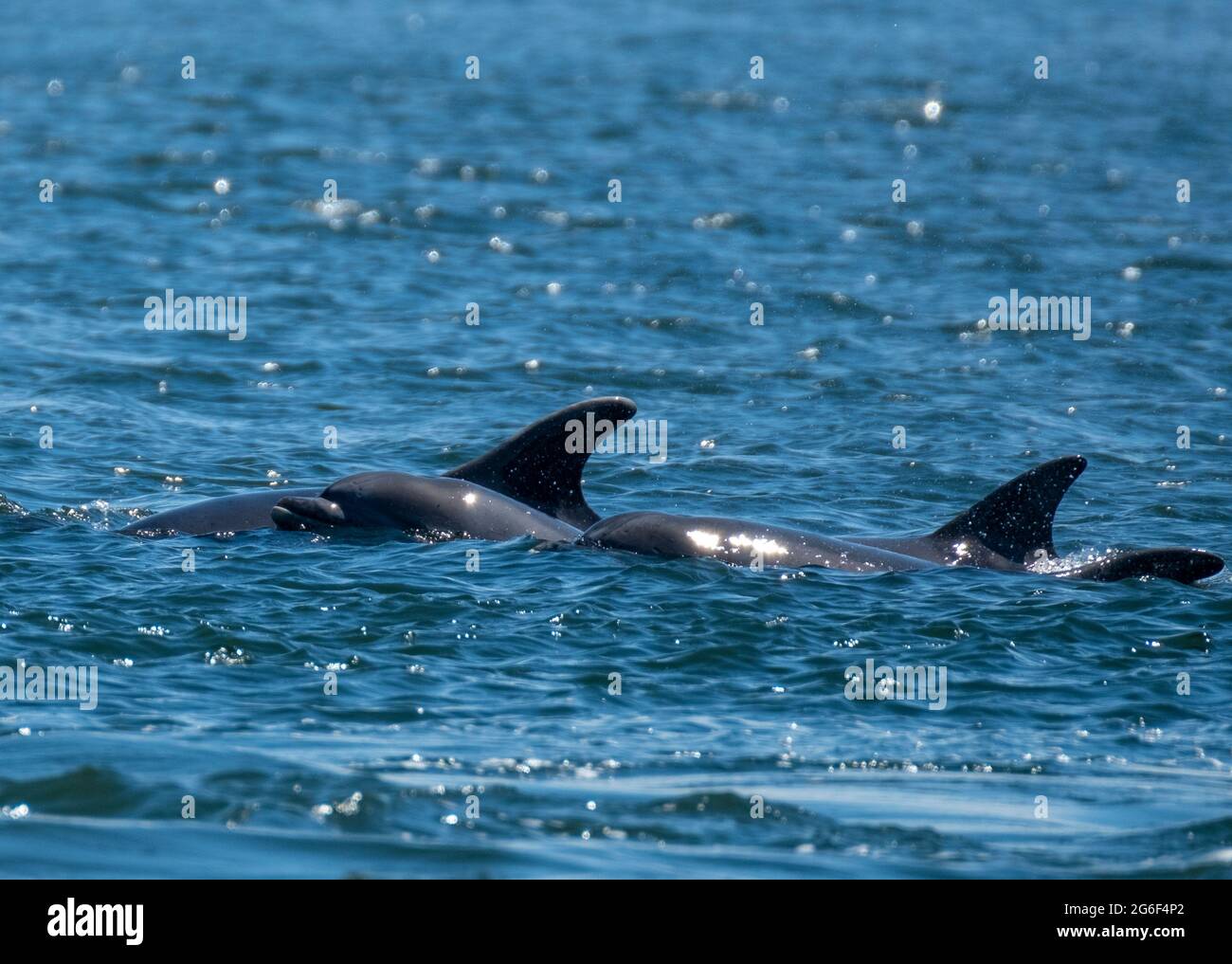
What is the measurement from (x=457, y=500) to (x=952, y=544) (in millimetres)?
4247

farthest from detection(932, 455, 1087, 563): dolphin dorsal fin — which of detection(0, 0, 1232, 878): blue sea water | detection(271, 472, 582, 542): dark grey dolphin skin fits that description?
detection(271, 472, 582, 542): dark grey dolphin skin

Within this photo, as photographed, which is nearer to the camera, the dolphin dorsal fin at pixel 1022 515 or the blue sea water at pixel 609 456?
the blue sea water at pixel 609 456

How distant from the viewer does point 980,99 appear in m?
53.9

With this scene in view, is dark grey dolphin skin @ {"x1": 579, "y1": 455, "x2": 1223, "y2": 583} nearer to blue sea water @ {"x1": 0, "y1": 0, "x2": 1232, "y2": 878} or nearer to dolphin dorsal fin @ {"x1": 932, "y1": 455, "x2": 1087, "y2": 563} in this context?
dolphin dorsal fin @ {"x1": 932, "y1": 455, "x2": 1087, "y2": 563}

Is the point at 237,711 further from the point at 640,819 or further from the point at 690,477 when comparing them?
the point at 690,477

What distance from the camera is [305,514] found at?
15.9 metres

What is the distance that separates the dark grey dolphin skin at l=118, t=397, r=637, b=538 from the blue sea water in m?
0.46

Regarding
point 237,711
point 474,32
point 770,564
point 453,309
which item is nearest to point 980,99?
point 474,32

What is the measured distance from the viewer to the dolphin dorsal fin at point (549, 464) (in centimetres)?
1628

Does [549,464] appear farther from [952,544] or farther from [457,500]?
[952,544]

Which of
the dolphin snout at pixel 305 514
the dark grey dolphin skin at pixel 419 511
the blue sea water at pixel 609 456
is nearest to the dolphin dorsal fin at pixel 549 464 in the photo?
the dark grey dolphin skin at pixel 419 511

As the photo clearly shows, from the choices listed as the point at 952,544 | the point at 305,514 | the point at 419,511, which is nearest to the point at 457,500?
the point at 419,511

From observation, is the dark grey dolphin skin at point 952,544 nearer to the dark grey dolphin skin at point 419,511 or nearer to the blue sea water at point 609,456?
the blue sea water at point 609,456

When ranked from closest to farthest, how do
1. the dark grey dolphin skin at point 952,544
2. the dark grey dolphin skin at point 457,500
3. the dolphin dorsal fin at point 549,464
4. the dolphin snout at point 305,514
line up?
the dark grey dolphin skin at point 952,544
the dolphin snout at point 305,514
the dark grey dolphin skin at point 457,500
the dolphin dorsal fin at point 549,464
